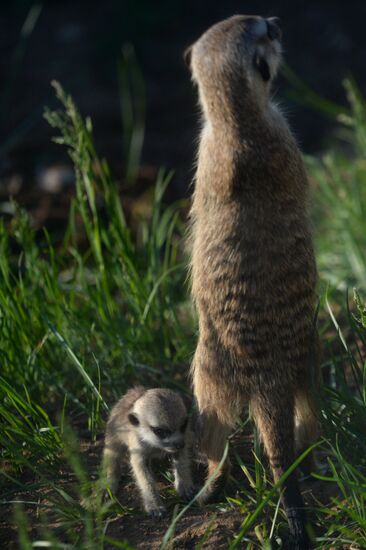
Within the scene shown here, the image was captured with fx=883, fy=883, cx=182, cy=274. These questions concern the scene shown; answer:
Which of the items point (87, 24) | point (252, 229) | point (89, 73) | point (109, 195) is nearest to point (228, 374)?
point (252, 229)

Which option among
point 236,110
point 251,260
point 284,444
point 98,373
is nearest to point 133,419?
point 98,373

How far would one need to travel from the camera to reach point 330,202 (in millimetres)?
4699

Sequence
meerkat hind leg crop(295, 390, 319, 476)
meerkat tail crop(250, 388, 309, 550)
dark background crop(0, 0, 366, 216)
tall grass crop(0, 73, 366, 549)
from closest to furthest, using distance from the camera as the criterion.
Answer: meerkat tail crop(250, 388, 309, 550), tall grass crop(0, 73, 366, 549), meerkat hind leg crop(295, 390, 319, 476), dark background crop(0, 0, 366, 216)

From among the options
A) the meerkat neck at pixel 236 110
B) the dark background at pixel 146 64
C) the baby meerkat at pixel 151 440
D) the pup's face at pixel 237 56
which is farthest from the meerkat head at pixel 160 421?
the dark background at pixel 146 64

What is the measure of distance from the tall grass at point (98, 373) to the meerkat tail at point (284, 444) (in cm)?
6

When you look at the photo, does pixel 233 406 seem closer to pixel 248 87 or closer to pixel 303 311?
pixel 303 311

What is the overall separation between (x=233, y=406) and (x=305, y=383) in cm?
24

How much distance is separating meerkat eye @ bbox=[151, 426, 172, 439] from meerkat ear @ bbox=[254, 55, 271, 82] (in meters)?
1.19

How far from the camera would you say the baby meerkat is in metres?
2.86

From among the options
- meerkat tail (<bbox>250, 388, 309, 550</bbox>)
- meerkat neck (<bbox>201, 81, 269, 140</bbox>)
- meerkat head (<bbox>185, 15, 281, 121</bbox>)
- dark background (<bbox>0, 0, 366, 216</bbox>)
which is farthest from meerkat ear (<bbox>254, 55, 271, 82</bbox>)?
dark background (<bbox>0, 0, 366, 216</bbox>)

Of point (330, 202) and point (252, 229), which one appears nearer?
point (252, 229)

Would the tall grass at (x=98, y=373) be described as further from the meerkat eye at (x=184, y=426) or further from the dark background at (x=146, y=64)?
the dark background at (x=146, y=64)

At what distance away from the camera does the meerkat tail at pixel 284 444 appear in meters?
2.56

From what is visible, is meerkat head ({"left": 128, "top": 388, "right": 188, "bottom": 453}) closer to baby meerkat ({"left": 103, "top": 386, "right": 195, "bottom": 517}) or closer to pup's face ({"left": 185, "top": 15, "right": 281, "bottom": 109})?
baby meerkat ({"left": 103, "top": 386, "right": 195, "bottom": 517})
